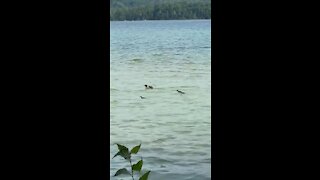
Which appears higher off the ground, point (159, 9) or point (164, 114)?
point (159, 9)

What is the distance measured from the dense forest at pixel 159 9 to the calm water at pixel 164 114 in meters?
6.02

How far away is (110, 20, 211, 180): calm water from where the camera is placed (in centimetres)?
649

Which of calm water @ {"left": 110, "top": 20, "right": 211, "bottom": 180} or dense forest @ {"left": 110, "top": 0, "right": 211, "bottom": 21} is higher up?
dense forest @ {"left": 110, "top": 0, "right": 211, "bottom": 21}

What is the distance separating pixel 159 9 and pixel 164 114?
69.8 ft

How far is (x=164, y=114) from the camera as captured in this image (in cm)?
1025

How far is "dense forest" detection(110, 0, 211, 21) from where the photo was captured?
91.2 ft

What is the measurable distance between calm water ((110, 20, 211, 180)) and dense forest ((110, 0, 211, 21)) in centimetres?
602

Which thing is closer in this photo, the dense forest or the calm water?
the calm water

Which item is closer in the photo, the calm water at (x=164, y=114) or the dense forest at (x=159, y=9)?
the calm water at (x=164, y=114)

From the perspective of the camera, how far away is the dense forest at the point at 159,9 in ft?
91.2
